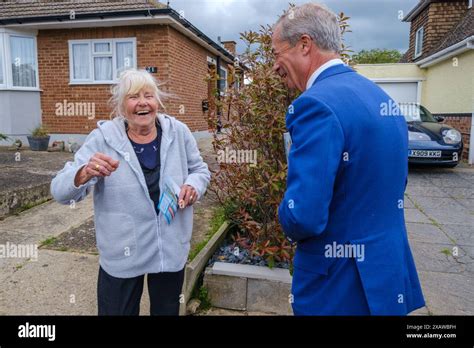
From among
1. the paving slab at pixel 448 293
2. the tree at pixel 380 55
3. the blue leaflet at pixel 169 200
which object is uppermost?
the tree at pixel 380 55

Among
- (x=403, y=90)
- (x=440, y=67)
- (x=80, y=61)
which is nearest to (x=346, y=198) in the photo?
(x=80, y=61)

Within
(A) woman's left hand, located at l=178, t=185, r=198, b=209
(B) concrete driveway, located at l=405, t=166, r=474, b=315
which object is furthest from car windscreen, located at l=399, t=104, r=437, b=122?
(A) woman's left hand, located at l=178, t=185, r=198, b=209

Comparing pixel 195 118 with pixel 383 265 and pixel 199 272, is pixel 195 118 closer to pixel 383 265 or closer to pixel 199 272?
pixel 199 272

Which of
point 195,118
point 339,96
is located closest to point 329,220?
point 339,96

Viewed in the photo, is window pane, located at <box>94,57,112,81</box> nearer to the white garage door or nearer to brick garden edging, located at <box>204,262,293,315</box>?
brick garden edging, located at <box>204,262,293,315</box>

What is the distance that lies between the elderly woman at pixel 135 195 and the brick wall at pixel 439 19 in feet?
51.6

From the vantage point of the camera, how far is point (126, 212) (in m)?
2.06

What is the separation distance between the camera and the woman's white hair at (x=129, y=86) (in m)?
2.12

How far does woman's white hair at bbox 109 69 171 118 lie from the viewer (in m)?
2.12

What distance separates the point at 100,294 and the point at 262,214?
161 centimetres

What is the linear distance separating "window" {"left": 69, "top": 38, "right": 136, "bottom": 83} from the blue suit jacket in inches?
395

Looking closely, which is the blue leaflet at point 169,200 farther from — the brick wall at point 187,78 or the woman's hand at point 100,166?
the brick wall at point 187,78

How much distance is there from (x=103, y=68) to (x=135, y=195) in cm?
978

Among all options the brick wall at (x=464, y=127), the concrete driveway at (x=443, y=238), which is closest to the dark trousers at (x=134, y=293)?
the concrete driveway at (x=443, y=238)
